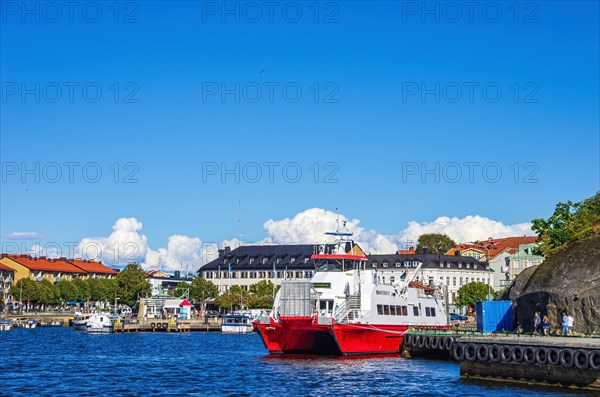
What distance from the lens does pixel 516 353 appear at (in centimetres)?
4872

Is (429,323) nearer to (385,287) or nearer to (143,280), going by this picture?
(385,287)

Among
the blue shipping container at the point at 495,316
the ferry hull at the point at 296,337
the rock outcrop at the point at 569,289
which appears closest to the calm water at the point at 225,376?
the ferry hull at the point at 296,337

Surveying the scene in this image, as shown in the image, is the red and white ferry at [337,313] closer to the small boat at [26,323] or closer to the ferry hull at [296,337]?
the ferry hull at [296,337]

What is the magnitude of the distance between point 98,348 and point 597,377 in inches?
2348

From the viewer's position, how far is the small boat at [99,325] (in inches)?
5098

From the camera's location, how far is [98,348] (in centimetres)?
8831

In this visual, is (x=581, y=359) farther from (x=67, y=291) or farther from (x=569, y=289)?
(x=67, y=291)

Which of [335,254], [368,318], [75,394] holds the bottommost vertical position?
[75,394]

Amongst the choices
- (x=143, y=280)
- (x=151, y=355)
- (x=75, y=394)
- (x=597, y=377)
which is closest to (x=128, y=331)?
(x=143, y=280)

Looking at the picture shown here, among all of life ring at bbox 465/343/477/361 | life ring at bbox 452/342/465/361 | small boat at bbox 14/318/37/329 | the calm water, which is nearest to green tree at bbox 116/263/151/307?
small boat at bbox 14/318/37/329

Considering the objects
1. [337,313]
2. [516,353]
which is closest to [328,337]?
[337,313]

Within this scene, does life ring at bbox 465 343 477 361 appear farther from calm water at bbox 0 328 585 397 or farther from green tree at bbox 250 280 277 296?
green tree at bbox 250 280 277 296

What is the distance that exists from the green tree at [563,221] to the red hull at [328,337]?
905 inches

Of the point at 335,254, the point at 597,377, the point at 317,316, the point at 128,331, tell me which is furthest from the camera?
the point at 128,331
